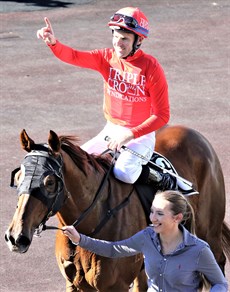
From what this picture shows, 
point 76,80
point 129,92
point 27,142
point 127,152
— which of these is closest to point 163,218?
point 27,142

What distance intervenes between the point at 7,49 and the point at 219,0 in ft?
18.4

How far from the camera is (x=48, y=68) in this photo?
726 inches

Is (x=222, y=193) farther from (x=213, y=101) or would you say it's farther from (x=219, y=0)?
(x=219, y=0)

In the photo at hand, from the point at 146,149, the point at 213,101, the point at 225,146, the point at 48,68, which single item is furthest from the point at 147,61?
the point at 48,68

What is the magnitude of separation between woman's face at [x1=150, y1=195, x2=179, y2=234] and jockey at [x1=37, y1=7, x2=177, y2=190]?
1.95 m

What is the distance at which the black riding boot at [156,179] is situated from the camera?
9734mm

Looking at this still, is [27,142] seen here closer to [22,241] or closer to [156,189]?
[22,241]

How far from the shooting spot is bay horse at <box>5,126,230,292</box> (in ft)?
27.1

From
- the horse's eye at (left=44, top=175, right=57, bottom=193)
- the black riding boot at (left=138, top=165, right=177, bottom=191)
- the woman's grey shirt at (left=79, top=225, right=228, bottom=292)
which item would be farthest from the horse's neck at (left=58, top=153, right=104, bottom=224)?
the woman's grey shirt at (left=79, top=225, right=228, bottom=292)

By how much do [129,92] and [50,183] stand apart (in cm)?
157

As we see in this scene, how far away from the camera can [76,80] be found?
1789 cm

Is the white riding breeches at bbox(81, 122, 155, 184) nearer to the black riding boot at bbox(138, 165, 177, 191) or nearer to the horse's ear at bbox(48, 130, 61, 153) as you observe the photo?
the black riding boot at bbox(138, 165, 177, 191)

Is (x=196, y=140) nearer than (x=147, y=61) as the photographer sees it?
No

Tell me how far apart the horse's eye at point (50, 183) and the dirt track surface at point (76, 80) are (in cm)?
303
